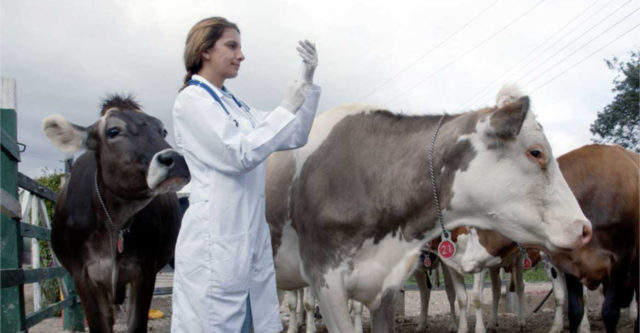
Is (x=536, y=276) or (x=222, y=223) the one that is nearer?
(x=222, y=223)

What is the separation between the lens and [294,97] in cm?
274

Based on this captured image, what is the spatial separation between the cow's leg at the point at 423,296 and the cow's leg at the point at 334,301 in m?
5.44

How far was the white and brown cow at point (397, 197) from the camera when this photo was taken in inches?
130

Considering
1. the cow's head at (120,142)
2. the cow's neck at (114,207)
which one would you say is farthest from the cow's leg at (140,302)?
the cow's head at (120,142)

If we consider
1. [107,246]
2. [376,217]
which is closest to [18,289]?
[107,246]

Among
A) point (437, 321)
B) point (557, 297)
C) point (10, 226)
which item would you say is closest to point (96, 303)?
point (10, 226)

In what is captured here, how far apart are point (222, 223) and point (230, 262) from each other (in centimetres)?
17

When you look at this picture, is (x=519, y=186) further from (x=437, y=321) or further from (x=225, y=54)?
(x=437, y=321)

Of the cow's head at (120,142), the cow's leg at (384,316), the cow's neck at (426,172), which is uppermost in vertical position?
the cow's head at (120,142)

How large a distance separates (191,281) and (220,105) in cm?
78

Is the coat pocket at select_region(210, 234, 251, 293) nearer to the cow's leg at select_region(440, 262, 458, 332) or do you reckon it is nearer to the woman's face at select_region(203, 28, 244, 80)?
the woman's face at select_region(203, 28, 244, 80)

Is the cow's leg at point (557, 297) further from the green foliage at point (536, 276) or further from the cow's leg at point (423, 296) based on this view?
the green foliage at point (536, 276)

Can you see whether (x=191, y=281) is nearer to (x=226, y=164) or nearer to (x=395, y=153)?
(x=226, y=164)

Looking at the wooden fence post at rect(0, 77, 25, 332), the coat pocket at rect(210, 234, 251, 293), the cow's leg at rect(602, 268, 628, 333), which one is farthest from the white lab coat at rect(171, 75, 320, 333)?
the cow's leg at rect(602, 268, 628, 333)
